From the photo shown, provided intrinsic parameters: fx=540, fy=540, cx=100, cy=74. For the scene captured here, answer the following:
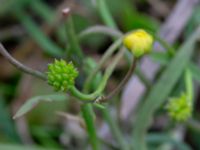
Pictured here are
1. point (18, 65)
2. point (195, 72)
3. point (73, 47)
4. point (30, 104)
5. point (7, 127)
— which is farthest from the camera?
point (7, 127)

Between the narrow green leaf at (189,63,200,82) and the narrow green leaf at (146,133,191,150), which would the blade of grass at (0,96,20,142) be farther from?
the narrow green leaf at (189,63,200,82)

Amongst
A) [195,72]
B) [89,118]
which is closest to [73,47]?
[89,118]

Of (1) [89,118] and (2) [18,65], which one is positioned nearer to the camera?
(2) [18,65]

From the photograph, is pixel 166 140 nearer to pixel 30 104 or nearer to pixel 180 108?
pixel 180 108

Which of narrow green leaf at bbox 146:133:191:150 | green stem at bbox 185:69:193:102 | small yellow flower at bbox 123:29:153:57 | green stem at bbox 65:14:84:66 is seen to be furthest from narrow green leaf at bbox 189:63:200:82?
small yellow flower at bbox 123:29:153:57

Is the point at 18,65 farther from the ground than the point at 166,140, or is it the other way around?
the point at 18,65

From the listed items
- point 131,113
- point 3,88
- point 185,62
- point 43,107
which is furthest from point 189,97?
point 3,88
